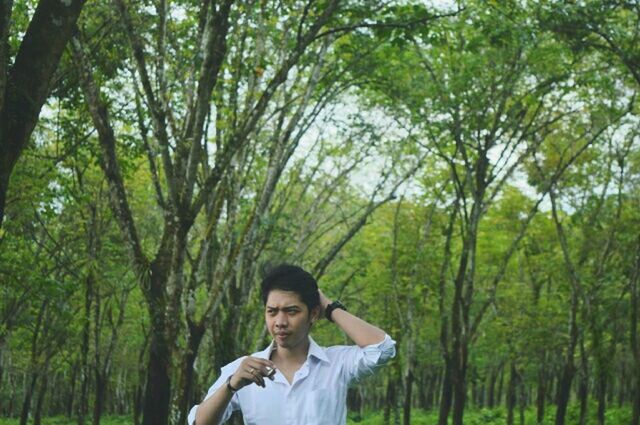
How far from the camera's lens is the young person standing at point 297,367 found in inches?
122

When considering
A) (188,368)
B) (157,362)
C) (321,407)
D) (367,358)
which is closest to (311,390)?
(321,407)

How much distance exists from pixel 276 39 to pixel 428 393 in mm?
44810

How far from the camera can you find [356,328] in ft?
10.8

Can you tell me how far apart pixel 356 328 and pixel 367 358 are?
0.45ft

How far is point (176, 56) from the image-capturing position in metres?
10.8

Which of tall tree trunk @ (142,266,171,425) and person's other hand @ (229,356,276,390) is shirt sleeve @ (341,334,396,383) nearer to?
person's other hand @ (229,356,276,390)

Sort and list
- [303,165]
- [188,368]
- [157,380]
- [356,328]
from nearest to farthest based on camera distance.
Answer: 1. [356,328]
2. [157,380]
3. [188,368]
4. [303,165]

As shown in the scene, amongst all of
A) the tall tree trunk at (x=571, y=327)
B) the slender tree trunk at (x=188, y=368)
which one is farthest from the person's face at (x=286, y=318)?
the tall tree trunk at (x=571, y=327)

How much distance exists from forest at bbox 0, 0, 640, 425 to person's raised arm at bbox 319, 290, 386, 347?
0.74 meters

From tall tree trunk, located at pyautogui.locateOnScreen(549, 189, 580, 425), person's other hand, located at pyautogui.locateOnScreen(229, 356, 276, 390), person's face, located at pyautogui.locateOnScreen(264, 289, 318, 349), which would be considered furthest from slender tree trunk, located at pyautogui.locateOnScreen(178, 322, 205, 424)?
tall tree trunk, located at pyautogui.locateOnScreen(549, 189, 580, 425)

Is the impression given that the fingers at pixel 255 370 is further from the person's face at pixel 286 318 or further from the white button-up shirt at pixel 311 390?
the person's face at pixel 286 318

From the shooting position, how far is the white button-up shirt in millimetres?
3094

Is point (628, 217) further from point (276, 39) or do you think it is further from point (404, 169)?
point (276, 39)

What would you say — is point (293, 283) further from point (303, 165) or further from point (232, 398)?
point (303, 165)
